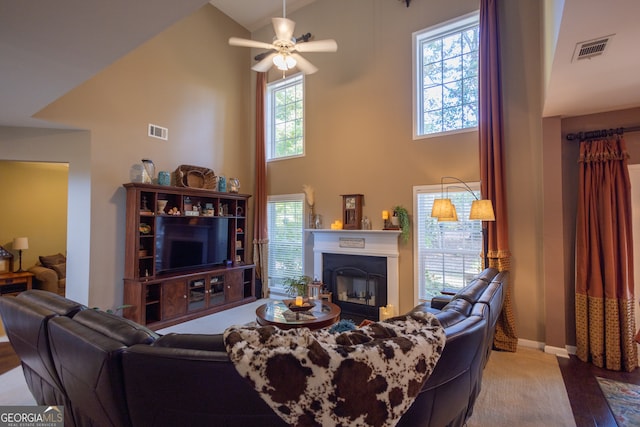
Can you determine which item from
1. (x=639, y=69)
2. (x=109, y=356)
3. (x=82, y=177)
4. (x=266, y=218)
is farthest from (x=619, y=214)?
(x=82, y=177)

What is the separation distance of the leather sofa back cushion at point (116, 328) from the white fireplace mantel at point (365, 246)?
3626mm

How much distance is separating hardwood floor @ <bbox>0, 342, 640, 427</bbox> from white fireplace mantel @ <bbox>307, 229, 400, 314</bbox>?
208 cm

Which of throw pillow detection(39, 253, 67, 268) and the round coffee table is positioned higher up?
throw pillow detection(39, 253, 67, 268)

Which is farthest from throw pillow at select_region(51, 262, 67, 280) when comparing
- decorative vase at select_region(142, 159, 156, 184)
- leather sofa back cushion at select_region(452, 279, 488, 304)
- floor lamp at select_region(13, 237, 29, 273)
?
leather sofa back cushion at select_region(452, 279, 488, 304)

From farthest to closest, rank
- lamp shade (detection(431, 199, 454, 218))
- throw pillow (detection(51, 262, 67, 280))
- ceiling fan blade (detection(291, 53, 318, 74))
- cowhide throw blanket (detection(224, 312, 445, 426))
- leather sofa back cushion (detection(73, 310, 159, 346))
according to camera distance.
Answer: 1. throw pillow (detection(51, 262, 67, 280))
2. ceiling fan blade (detection(291, 53, 318, 74))
3. lamp shade (detection(431, 199, 454, 218))
4. leather sofa back cushion (detection(73, 310, 159, 346))
5. cowhide throw blanket (detection(224, 312, 445, 426))

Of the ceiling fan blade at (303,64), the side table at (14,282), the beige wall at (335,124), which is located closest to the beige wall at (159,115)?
the beige wall at (335,124)

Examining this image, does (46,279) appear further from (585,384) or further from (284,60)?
(585,384)

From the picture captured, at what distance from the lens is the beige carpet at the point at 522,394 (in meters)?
2.31

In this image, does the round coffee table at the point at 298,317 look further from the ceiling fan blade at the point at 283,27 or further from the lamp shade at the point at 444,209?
the ceiling fan blade at the point at 283,27

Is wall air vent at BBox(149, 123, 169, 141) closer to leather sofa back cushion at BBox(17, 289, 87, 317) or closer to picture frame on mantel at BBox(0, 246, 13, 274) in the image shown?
leather sofa back cushion at BBox(17, 289, 87, 317)

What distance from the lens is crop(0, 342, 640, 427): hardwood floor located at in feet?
7.65

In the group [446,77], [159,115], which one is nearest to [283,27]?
[446,77]

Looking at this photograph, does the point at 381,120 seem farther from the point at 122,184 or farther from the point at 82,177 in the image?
the point at 82,177

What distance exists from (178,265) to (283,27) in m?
3.82
